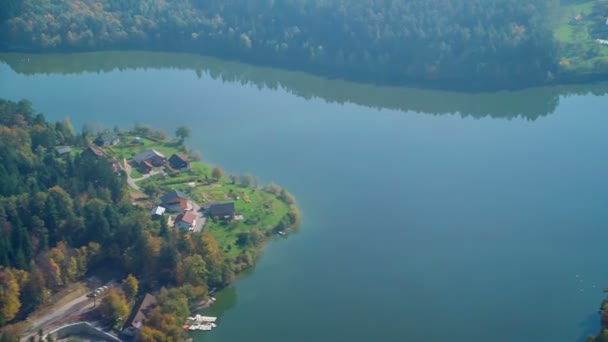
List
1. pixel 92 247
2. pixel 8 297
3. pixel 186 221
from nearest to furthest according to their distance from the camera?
pixel 8 297 → pixel 92 247 → pixel 186 221

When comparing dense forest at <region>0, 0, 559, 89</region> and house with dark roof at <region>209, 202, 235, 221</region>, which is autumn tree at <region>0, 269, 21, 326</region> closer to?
house with dark roof at <region>209, 202, 235, 221</region>

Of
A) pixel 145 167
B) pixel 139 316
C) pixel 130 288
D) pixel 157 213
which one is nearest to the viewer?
pixel 139 316

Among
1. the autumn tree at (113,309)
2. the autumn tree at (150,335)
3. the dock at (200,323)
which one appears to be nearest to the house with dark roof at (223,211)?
the dock at (200,323)

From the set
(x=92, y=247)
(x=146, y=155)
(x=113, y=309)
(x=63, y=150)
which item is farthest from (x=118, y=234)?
(x=63, y=150)

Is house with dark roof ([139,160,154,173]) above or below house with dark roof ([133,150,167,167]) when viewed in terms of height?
below

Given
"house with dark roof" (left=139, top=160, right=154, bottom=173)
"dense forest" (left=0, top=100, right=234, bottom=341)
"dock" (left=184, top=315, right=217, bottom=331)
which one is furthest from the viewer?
"house with dark roof" (left=139, top=160, right=154, bottom=173)

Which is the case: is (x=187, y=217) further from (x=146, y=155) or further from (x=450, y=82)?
(x=450, y=82)

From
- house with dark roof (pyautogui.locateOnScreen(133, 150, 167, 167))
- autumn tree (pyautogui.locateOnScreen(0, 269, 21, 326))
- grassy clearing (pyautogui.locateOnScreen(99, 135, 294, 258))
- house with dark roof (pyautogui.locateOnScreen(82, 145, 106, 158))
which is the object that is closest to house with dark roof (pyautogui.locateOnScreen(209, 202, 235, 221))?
grassy clearing (pyautogui.locateOnScreen(99, 135, 294, 258))
